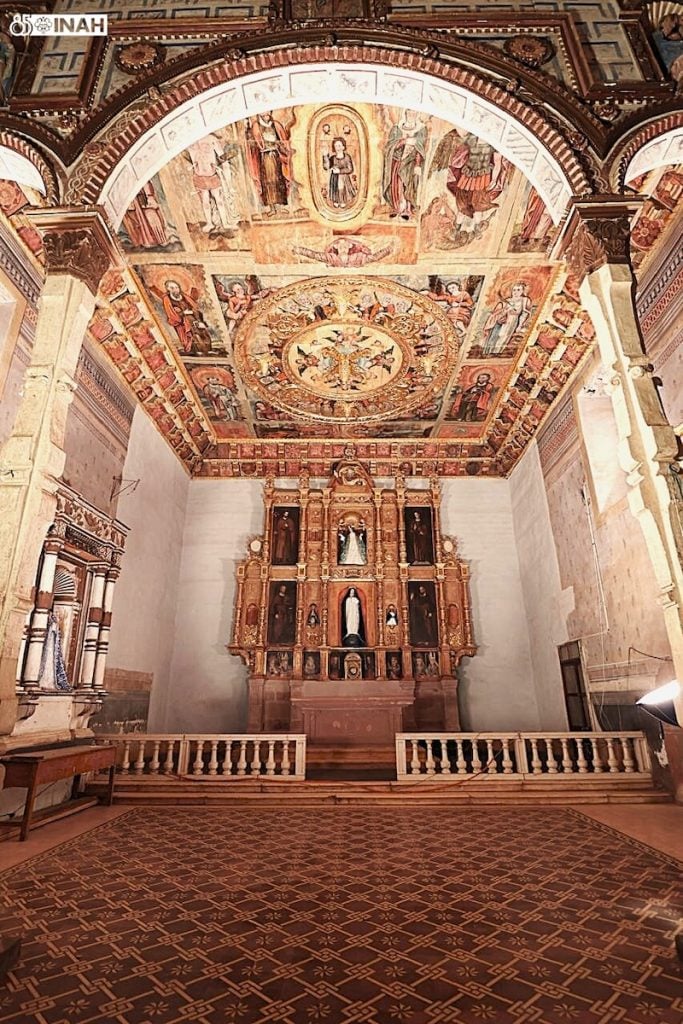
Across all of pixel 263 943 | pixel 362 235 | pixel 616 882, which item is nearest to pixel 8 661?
pixel 263 943

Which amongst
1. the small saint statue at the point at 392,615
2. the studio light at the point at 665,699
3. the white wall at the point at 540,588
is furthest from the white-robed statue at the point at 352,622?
the studio light at the point at 665,699

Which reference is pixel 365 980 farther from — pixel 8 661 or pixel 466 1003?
pixel 8 661

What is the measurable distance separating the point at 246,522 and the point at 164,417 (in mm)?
3486

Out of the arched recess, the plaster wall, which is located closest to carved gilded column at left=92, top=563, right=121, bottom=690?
the arched recess

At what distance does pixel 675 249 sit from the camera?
7.31 meters

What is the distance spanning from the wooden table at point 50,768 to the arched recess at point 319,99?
232 inches

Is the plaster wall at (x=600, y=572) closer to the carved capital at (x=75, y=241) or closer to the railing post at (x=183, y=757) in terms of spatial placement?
the railing post at (x=183, y=757)

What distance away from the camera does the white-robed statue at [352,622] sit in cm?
1306

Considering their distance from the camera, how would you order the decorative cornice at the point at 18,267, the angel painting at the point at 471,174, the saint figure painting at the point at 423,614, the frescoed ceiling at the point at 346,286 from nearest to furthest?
1. the decorative cornice at the point at 18,267
2. the angel painting at the point at 471,174
3. the frescoed ceiling at the point at 346,286
4. the saint figure painting at the point at 423,614

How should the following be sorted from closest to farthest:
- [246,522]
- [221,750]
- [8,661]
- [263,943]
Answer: [263,943] → [8,661] → [221,750] → [246,522]

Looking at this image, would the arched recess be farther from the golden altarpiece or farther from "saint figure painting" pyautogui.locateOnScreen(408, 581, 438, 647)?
"saint figure painting" pyautogui.locateOnScreen(408, 581, 438, 647)

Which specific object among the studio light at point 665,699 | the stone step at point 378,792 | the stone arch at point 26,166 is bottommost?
the stone step at point 378,792

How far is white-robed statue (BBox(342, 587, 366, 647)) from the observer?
13.1m

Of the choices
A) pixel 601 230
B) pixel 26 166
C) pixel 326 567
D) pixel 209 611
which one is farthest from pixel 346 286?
pixel 209 611
